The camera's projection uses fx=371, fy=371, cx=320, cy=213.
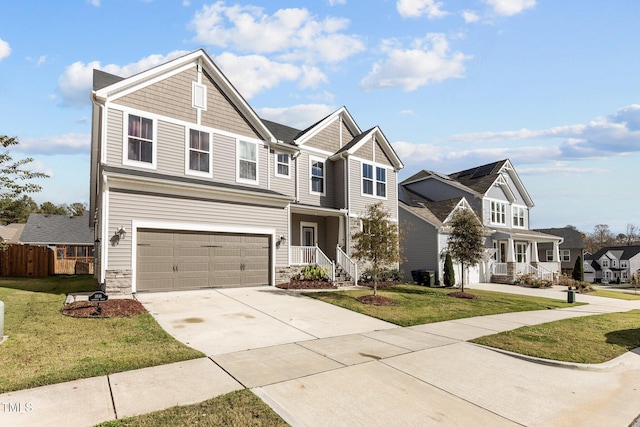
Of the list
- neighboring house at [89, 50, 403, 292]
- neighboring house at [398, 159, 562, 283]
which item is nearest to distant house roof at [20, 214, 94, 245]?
neighboring house at [89, 50, 403, 292]

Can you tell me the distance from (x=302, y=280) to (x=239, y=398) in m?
12.3

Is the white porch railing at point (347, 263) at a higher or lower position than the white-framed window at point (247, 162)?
lower

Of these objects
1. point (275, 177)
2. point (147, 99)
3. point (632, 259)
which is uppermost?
point (147, 99)

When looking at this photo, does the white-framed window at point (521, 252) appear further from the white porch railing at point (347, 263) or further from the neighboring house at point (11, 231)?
the neighboring house at point (11, 231)

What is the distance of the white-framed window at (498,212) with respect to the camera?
29.9m

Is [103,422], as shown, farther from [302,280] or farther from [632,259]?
[632,259]

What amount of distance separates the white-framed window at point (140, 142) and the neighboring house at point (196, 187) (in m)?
0.04

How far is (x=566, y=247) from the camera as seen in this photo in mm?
46969

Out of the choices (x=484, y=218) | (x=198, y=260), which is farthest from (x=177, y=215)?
(x=484, y=218)

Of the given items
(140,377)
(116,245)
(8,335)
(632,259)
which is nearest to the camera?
(140,377)

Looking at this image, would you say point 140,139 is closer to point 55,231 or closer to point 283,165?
point 283,165

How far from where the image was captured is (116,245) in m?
12.1

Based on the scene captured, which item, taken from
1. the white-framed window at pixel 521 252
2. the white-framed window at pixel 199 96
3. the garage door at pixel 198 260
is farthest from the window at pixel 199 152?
the white-framed window at pixel 521 252

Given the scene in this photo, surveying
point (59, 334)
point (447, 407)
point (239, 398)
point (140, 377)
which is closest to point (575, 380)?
A: point (447, 407)
